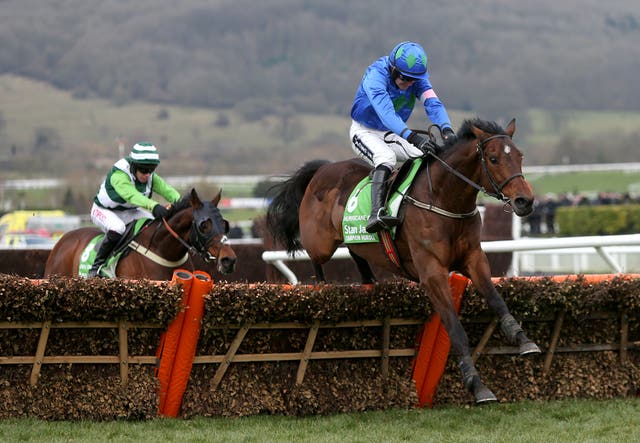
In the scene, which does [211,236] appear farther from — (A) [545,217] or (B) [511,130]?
(A) [545,217]

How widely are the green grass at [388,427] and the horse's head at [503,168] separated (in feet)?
3.79

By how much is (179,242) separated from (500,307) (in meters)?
2.82

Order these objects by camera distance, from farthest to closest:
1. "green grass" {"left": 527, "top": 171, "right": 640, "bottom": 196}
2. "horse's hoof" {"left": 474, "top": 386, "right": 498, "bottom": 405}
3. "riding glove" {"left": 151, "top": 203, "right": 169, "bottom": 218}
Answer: "green grass" {"left": 527, "top": 171, "right": 640, "bottom": 196} < "riding glove" {"left": 151, "top": 203, "right": 169, "bottom": 218} < "horse's hoof" {"left": 474, "top": 386, "right": 498, "bottom": 405}

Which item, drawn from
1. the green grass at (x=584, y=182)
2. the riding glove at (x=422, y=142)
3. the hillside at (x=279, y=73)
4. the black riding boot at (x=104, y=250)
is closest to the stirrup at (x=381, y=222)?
the riding glove at (x=422, y=142)

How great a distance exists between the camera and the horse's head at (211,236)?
23.6 feet

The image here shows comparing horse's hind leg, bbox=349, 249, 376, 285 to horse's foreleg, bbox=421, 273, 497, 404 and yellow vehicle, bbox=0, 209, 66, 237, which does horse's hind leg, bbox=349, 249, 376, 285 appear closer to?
horse's foreleg, bbox=421, 273, 497, 404

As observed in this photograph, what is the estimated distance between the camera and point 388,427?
17.8ft

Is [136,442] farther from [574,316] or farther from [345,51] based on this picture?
[345,51]

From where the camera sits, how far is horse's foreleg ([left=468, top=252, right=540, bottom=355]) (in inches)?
217

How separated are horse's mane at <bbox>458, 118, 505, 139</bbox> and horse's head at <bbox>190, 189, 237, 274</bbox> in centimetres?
200

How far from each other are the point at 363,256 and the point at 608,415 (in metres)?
1.84

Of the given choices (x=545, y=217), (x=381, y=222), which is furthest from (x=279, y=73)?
(x=381, y=222)

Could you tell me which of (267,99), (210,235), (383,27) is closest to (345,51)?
(383,27)

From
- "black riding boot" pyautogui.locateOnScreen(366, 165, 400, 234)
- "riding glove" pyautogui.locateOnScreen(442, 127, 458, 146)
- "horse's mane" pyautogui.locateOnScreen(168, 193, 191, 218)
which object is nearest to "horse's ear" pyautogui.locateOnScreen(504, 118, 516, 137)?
"riding glove" pyautogui.locateOnScreen(442, 127, 458, 146)
